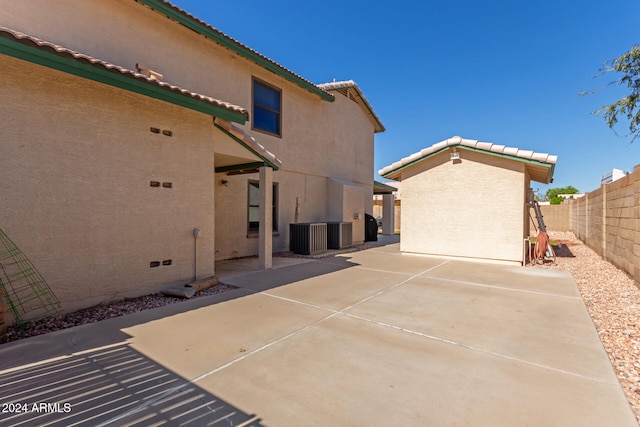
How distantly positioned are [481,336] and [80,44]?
9.64 metres

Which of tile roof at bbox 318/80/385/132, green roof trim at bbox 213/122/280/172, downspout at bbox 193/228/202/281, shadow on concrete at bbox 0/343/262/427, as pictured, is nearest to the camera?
shadow on concrete at bbox 0/343/262/427

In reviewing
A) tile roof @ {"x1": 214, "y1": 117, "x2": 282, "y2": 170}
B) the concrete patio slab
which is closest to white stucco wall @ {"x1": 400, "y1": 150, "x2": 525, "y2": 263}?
the concrete patio slab

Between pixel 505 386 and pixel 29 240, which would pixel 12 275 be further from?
pixel 505 386

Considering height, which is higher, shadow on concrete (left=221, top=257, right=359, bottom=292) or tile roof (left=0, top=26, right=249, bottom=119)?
tile roof (left=0, top=26, right=249, bottom=119)

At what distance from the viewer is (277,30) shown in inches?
505

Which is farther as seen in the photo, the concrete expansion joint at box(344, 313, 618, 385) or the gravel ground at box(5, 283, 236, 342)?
the gravel ground at box(5, 283, 236, 342)

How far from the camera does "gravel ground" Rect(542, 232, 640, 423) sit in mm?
3084

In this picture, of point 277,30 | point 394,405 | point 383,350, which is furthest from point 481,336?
point 277,30

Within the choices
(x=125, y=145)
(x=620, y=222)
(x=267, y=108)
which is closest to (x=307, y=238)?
(x=267, y=108)

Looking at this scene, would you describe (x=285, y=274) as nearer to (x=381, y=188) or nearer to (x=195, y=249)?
(x=195, y=249)

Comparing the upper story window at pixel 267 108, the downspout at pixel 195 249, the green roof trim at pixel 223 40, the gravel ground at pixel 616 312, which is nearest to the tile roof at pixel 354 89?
the green roof trim at pixel 223 40

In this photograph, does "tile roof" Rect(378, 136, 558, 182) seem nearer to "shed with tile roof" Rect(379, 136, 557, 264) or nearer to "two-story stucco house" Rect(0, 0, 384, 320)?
"shed with tile roof" Rect(379, 136, 557, 264)

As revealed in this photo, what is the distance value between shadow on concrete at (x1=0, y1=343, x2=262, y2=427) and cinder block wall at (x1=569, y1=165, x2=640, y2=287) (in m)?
8.40

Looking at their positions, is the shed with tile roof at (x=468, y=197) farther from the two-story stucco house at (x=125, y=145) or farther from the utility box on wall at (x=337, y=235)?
the two-story stucco house at (x=125, y=145)
